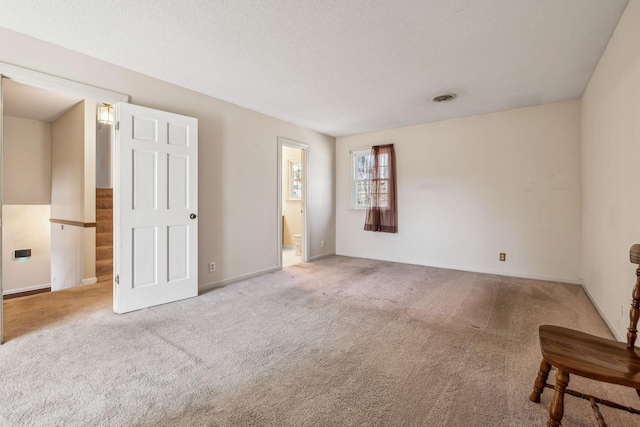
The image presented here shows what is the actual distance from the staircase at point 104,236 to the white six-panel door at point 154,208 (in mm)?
1676

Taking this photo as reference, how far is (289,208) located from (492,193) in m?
4.70

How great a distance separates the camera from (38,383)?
169 cm

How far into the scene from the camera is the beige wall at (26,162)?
15.5ft

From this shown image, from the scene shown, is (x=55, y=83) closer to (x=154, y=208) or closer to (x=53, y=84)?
(x=53, y=84)

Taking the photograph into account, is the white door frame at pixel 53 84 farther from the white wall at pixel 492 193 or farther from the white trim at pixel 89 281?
the white wall at pixel 492 193

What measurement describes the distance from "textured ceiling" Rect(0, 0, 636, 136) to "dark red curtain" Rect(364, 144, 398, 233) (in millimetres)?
1644

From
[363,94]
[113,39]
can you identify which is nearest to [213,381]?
[113,39]

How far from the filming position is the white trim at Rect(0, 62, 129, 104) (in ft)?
7.39

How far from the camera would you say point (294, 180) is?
295 inches

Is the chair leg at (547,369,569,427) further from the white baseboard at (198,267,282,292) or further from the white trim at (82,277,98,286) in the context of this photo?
the white trim at (82,277,98,286)

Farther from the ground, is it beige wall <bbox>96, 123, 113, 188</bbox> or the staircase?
beige wall <bbox>96, 123, 113, 188</bbox>

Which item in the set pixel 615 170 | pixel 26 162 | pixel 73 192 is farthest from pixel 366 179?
pixel 26 162

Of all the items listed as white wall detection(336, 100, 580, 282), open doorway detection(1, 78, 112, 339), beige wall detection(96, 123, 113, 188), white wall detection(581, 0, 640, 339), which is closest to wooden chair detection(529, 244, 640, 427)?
white wall detection(581, 0, 640, 339)

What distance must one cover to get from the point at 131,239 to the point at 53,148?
377 centimetres
